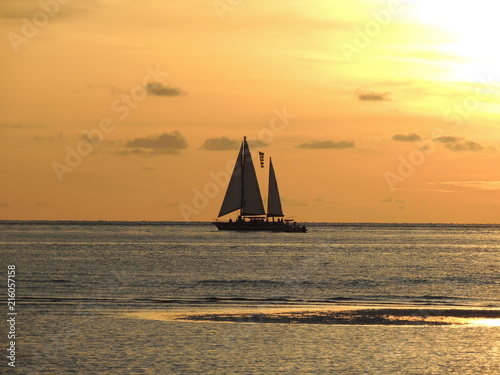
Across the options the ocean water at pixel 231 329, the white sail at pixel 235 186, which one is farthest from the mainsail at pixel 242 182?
the ocean water at pixel 231 329

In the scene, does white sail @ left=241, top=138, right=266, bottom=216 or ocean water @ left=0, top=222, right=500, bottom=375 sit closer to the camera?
ocean water @ left=0, top=222, right=500, bottom=375

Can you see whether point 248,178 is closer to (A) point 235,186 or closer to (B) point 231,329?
(A) point 235,186

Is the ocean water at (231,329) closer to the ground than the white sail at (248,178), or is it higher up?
closer to the ground

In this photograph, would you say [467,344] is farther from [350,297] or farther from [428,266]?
[428,266]

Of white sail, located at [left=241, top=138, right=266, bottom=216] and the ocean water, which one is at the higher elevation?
white sail, located at [left=241, top=138, right=266, bottom=216]

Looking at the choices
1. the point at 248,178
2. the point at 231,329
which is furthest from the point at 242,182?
the point at 231,329

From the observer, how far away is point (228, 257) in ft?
422

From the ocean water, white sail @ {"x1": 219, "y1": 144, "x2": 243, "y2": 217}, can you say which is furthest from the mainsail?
the ocean water

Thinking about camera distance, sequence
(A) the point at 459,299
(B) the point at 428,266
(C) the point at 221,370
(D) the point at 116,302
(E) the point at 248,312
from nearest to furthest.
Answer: (C) the point at 221,370
(E) the point at 248,312
(D) the point at 116,302
(A) the point at 459,299
(B) the point at 428,266

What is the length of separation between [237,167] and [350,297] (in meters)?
128

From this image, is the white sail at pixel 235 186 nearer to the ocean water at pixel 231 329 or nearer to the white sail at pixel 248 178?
the white sail at pixel 248 178

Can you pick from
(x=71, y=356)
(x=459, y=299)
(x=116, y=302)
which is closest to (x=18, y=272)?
(x=116, y=302)

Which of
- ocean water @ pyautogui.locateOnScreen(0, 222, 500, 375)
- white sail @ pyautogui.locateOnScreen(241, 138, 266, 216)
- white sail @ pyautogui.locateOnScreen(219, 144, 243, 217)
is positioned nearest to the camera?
ocean water @ pyautogui.locateOnScreen(0, 222, 500, 375)

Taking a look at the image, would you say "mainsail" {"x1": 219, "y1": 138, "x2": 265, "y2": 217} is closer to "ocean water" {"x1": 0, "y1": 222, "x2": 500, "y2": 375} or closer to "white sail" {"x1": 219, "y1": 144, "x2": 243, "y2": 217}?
"white sail" {"x1": 219, "y1": 144, "x2": 243, "y2": 217}
